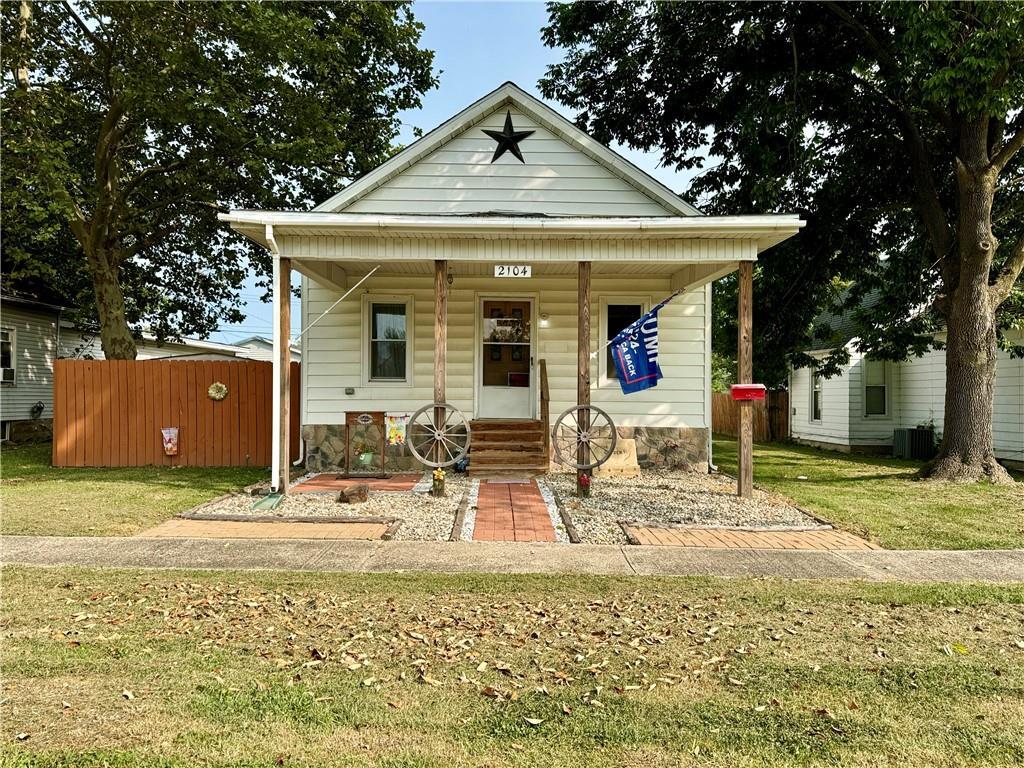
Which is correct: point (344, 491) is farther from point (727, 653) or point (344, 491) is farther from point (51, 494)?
point (727, 653)

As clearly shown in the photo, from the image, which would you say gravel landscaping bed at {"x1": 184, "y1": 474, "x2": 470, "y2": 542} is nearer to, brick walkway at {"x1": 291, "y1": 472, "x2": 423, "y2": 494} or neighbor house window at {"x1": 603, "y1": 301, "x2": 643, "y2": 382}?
brick walkway at {"x1": 291, "y1": 472, "x2": 423, "y2": 494}

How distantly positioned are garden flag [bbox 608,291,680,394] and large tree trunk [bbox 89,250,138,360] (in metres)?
11.9

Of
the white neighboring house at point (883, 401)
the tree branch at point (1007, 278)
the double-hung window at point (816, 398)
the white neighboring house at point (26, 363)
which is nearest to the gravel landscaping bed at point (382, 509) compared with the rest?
the tree branch at point (1007, 278)

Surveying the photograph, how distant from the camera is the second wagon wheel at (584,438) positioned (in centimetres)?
781

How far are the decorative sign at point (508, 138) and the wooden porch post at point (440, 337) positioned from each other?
3.60 metres

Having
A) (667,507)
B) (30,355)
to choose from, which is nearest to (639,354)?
(667,507)

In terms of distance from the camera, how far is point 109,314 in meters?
13.8

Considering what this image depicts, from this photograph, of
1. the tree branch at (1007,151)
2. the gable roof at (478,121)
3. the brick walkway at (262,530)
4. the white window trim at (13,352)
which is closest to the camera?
the brick walkway at (262,530)

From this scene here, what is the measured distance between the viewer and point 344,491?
744 centimetres

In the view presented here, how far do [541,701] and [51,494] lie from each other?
26.6ft

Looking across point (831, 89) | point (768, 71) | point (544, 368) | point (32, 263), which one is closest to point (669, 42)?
point (768, 71)

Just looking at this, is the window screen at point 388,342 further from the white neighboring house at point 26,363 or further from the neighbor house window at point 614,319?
the white neighboring house at point 26,363

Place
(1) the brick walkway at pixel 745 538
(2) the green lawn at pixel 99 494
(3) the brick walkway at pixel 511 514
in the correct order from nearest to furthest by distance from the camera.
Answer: (1) the brick walkway at pixel 745 538 → (3) the brick walkway at pixel 511 514 → (2) the green lawn at pixel 99 494

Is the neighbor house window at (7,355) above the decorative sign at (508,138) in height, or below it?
below
